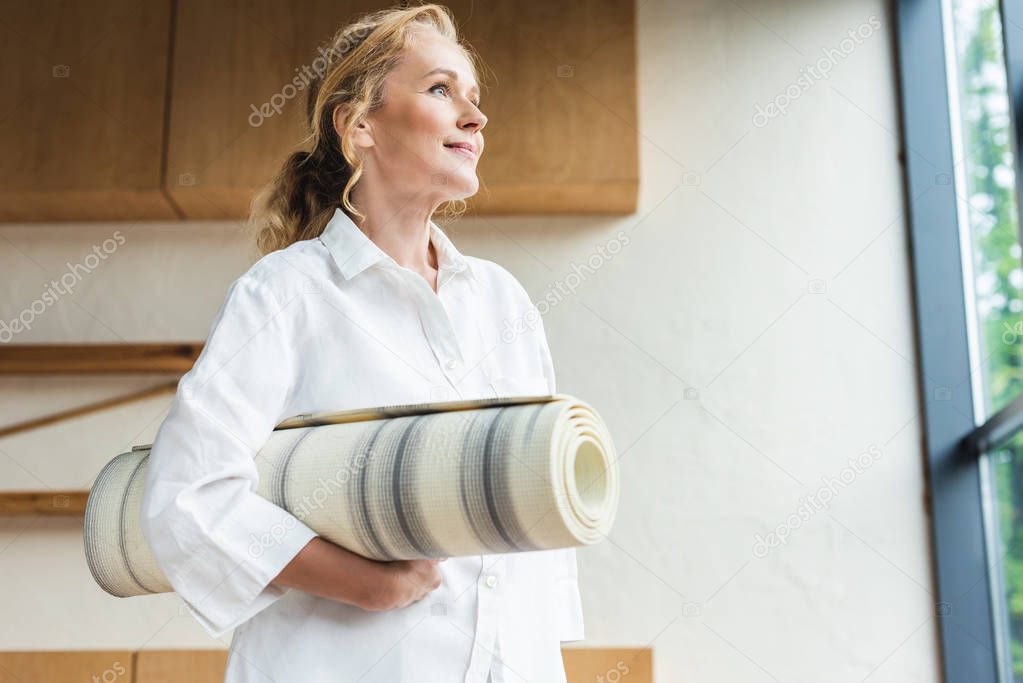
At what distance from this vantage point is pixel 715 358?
2.75 meters

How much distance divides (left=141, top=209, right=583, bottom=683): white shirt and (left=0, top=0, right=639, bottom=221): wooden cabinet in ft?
5.24

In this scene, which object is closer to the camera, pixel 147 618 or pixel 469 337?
pixel 469 337

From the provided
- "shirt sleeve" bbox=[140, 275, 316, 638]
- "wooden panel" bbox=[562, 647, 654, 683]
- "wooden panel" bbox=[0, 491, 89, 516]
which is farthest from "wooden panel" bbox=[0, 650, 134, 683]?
"shirt sleeve" bbox=[140, 275, 316, 638]

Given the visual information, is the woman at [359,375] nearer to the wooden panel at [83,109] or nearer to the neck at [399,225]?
the neck at [399,225]

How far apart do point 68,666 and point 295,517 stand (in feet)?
6.28

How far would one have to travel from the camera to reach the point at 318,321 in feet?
3.59

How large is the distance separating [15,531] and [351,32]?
1.96 meters

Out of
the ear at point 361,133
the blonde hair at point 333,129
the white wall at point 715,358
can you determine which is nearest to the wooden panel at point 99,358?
the white wall at point 715,358

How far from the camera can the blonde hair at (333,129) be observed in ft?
4.33

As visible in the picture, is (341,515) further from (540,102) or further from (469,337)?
(540,102)

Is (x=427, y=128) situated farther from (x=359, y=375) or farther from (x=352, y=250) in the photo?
(x=359, y=375)

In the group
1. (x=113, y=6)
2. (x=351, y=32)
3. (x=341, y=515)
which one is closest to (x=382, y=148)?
(x=351, y=32)

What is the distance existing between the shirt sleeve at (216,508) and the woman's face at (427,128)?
1.15 ft

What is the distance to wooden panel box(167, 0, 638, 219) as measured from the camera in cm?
272
